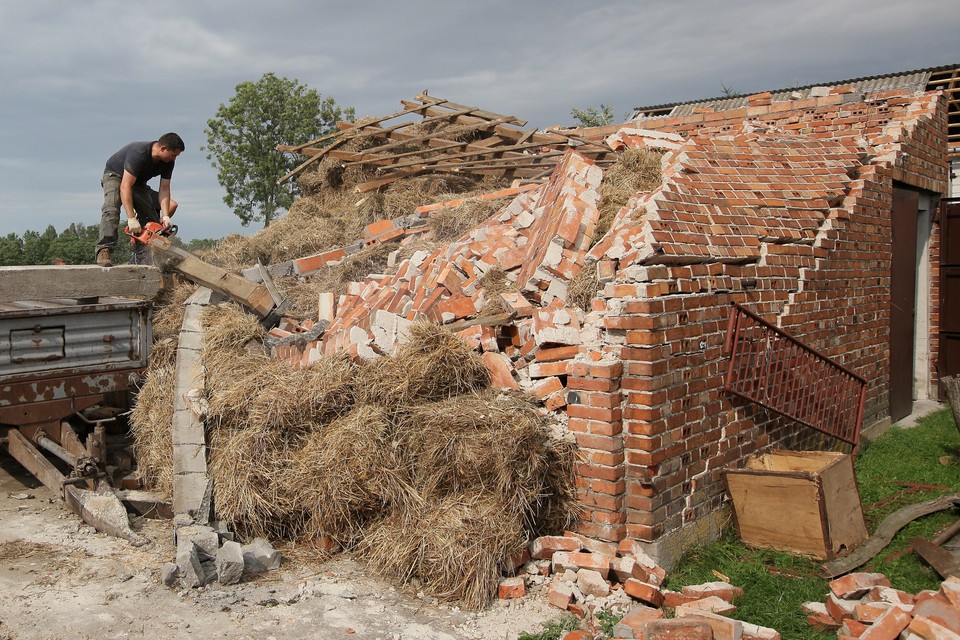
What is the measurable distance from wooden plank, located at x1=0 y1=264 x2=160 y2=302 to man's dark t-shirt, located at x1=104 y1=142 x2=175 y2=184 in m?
1.23

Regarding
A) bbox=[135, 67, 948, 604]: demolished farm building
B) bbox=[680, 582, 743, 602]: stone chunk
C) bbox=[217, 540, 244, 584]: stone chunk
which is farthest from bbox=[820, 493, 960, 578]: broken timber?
bbox=[217, 540, 244, 584]: stone chunk

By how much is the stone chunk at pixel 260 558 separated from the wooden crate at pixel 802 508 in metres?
3.24

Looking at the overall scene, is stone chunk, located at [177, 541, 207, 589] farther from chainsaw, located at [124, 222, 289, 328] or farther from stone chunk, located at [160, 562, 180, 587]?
chainsaw, located at [124, 222, 289, 328]

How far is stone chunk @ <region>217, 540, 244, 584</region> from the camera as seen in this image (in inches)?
176

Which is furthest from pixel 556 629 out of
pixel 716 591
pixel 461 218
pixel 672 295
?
pixel 461 218

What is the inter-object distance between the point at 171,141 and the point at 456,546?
18.2ft

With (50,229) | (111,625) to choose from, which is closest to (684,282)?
(111,625)

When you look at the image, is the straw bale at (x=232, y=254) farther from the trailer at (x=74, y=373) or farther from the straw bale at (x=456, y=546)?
the straw bale at (x=456, y=546)

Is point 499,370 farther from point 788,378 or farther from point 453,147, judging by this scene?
point 453,147

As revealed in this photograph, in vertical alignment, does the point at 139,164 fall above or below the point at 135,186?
above

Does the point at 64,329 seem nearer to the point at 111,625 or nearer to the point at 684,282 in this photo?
the point at 111,625

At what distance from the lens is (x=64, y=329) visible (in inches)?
247

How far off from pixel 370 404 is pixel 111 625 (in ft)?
6.68

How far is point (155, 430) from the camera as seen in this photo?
614 cm
